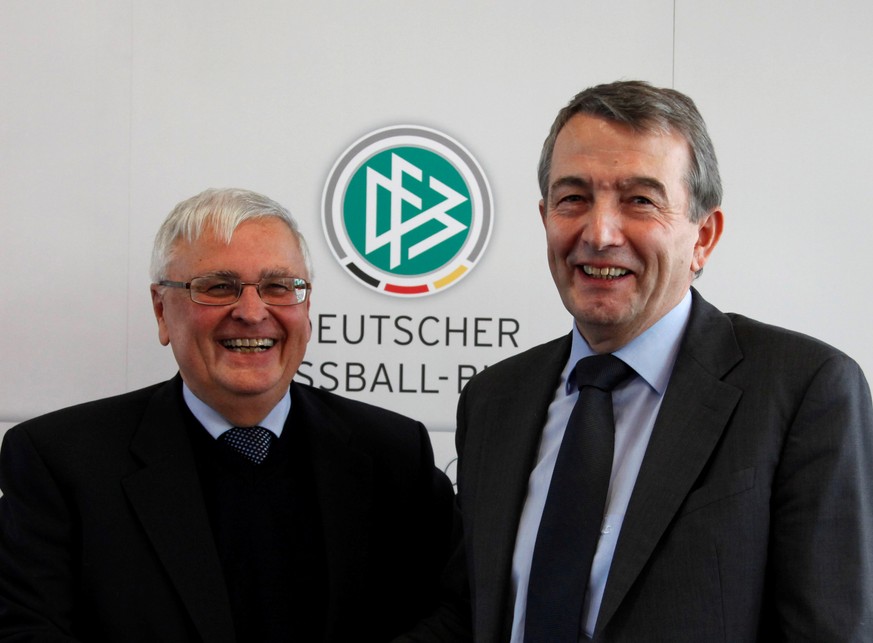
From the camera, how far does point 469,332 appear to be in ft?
9.09

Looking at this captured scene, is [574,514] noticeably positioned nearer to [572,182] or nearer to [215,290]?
[572,182]

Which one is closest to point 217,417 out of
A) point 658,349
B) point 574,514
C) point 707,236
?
point 574,514

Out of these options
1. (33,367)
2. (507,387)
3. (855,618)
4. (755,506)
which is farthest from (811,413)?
(33,367)

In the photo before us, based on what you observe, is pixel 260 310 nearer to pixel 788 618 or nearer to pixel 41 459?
pixel 41 459

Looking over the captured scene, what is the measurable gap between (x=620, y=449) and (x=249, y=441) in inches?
33.9

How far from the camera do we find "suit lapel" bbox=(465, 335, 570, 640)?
1772 millimetres

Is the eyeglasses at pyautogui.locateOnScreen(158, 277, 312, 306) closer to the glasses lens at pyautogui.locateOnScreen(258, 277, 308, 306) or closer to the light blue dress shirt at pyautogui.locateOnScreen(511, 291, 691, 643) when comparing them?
the glasses lens at pyautogui.locateOnScreen(258, 277, 308, 306)

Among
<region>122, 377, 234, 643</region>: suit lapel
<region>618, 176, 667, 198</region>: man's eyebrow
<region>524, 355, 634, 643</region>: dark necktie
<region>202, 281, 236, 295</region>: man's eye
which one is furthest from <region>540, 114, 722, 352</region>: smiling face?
<region>122, 377, 234, 643</region>: suit lapel

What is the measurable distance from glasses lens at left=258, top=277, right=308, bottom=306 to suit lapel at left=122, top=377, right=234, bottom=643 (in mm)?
343

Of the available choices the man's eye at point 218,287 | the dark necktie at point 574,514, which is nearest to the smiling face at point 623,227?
the dark necktie at point 574,514

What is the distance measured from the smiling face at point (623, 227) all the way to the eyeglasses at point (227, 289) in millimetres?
663

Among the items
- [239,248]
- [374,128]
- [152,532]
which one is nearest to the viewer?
[152,532]

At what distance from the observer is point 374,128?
2732mm

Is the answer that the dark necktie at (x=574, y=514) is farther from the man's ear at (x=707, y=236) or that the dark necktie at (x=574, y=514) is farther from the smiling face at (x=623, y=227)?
the man's ear at (x=707, y=236)
